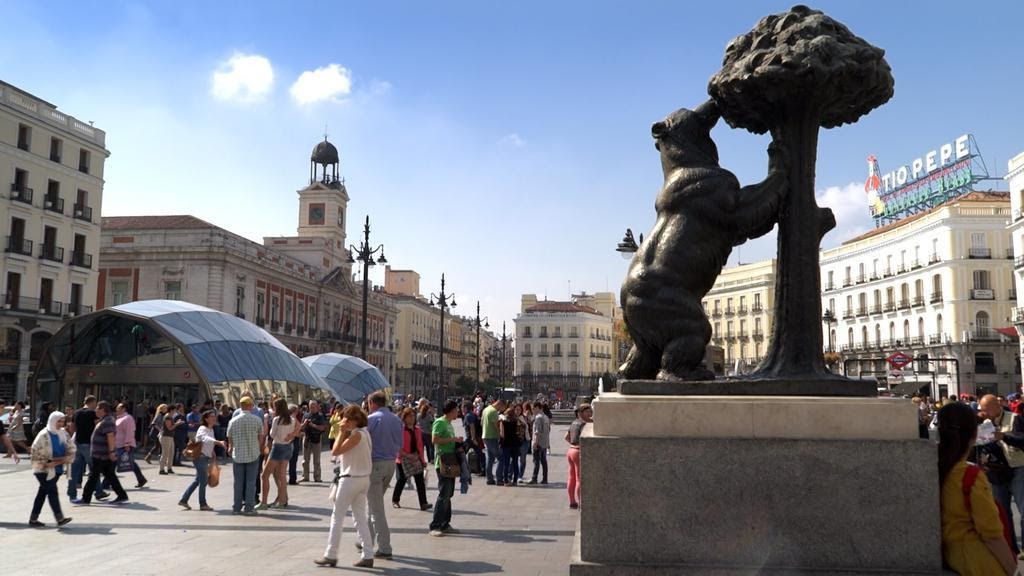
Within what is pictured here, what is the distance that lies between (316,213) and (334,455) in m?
60.0

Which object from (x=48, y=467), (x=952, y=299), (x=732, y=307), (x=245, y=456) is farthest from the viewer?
(x=732, y=307)

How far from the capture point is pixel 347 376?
29141 millimetres

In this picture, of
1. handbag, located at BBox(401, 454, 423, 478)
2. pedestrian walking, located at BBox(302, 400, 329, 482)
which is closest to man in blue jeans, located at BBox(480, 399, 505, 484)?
pedestrian walking, located at BBox(302, 400, 329, 482)

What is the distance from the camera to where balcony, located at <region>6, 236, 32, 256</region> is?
32.4 meters

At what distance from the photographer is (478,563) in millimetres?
6258

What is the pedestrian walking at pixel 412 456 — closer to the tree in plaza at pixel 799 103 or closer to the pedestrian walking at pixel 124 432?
the pedestrian walking at pixel 124 432

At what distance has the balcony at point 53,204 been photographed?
34.4 meters

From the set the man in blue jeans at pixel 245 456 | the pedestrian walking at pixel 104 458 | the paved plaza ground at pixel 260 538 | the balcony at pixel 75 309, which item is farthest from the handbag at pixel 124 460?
the balcony at pixel 75 309

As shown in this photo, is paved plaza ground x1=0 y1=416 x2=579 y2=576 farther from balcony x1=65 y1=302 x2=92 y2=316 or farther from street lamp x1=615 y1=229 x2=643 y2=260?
balcony x1=65 y1=302 x2=92 y2=316

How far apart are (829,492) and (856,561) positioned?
33 centimetres

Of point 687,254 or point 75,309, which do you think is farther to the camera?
point 75,309

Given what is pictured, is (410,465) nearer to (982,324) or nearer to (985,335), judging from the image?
(985,335)

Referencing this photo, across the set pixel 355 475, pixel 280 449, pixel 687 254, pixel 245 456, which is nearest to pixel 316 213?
pixel 280 449

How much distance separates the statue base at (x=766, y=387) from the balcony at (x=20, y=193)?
3629 centimetres
